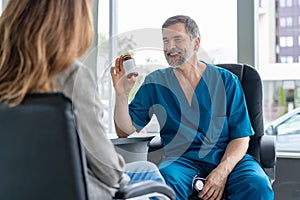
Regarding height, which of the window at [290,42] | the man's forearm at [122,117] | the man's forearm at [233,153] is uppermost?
the window at [290,42]

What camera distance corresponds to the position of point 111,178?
3.61 feet

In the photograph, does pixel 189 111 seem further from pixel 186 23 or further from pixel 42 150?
pixel 42 150

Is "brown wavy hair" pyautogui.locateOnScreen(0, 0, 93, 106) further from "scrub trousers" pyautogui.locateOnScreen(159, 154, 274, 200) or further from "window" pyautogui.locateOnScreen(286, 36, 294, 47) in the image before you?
"window" pyautogui.locateOnScreen(286, 36, 294, 47)

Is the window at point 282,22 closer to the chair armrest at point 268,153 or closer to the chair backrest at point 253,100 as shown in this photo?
the chair backrest at point 253,100

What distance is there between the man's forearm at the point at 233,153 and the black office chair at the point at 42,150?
2.91ft

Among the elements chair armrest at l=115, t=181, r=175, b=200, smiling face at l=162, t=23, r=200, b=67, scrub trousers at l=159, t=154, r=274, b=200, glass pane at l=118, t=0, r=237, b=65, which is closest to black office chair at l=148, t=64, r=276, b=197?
scrub trousers at l=159, t=154, r=274, b=200

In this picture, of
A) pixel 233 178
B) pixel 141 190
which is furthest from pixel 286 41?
pixel 141 190

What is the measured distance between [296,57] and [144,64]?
3.24 feet

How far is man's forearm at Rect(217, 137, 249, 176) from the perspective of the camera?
1.73 metres

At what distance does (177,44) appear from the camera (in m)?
1.88

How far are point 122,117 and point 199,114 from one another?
0.35 meters

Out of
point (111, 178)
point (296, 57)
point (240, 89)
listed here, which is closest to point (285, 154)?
point (296, 57)

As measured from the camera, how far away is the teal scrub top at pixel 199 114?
1851mm

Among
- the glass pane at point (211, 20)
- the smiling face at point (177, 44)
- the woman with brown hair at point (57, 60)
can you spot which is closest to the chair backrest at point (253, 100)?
the smiling face at point (177, 44)
